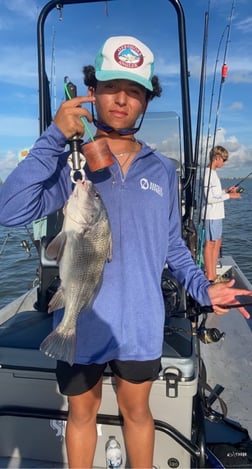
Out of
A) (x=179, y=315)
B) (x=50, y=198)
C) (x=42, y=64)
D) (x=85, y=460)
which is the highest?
(x=42, y=64)

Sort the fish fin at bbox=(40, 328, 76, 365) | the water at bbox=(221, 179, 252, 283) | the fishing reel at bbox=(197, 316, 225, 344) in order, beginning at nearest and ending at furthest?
1. the fish fin at bbox=(40, 328, 76, 365)
2. the fishing reel at bbox=(197, 316, 225, 344)
3. the water at bbox=(221, 179, 252, 283)

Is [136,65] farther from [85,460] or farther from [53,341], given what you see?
[85,460]

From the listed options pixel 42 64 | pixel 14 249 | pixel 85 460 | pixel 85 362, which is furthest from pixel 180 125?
pixel 14 249

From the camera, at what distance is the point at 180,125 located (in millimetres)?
4145

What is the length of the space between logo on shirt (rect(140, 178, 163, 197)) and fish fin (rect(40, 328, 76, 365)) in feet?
2.65

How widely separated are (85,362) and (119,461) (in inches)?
39.1

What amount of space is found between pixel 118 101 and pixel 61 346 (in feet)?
3.95

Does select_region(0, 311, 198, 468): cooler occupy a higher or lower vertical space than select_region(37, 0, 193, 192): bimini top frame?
lower

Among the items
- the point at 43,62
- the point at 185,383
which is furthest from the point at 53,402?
the point at 43,62

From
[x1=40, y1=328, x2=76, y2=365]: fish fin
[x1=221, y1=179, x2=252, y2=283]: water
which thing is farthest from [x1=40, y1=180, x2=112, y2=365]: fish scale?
[x1=221, y1=179, x2=252, y2=283]: water

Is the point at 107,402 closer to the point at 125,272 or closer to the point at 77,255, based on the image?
the point at 125,272

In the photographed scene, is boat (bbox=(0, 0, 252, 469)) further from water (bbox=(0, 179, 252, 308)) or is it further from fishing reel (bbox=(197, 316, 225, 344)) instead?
water (bbox=(0, 179, 252, 308))

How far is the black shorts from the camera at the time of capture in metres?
2.07

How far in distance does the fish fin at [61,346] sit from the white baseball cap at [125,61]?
1.22m
